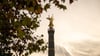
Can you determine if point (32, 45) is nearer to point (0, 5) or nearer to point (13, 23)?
point (13, 23)

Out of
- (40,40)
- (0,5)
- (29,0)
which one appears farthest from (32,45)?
(29,0)

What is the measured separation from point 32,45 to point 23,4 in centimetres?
386

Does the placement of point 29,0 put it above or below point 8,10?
below

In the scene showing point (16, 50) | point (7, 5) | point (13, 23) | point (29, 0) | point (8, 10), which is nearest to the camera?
point (29, 0)

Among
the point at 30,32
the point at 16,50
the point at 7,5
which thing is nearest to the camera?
the point at 7,5

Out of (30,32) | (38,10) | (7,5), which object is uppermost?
(30,32)

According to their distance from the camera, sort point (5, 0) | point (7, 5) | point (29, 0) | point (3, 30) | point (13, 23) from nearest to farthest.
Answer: point (29, 0) < point (5, 0) < point (7, 5) < point (13, 23) < point (3, 30)

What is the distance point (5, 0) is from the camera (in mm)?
5598

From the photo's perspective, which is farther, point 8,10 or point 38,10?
point 8,10

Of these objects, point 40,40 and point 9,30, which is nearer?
point 9,30

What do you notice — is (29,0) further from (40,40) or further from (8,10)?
(40,40)

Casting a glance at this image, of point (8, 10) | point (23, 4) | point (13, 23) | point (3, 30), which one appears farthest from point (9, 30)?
point (23, 4)

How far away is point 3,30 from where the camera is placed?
7.75 m

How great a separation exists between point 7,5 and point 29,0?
3.27ft
